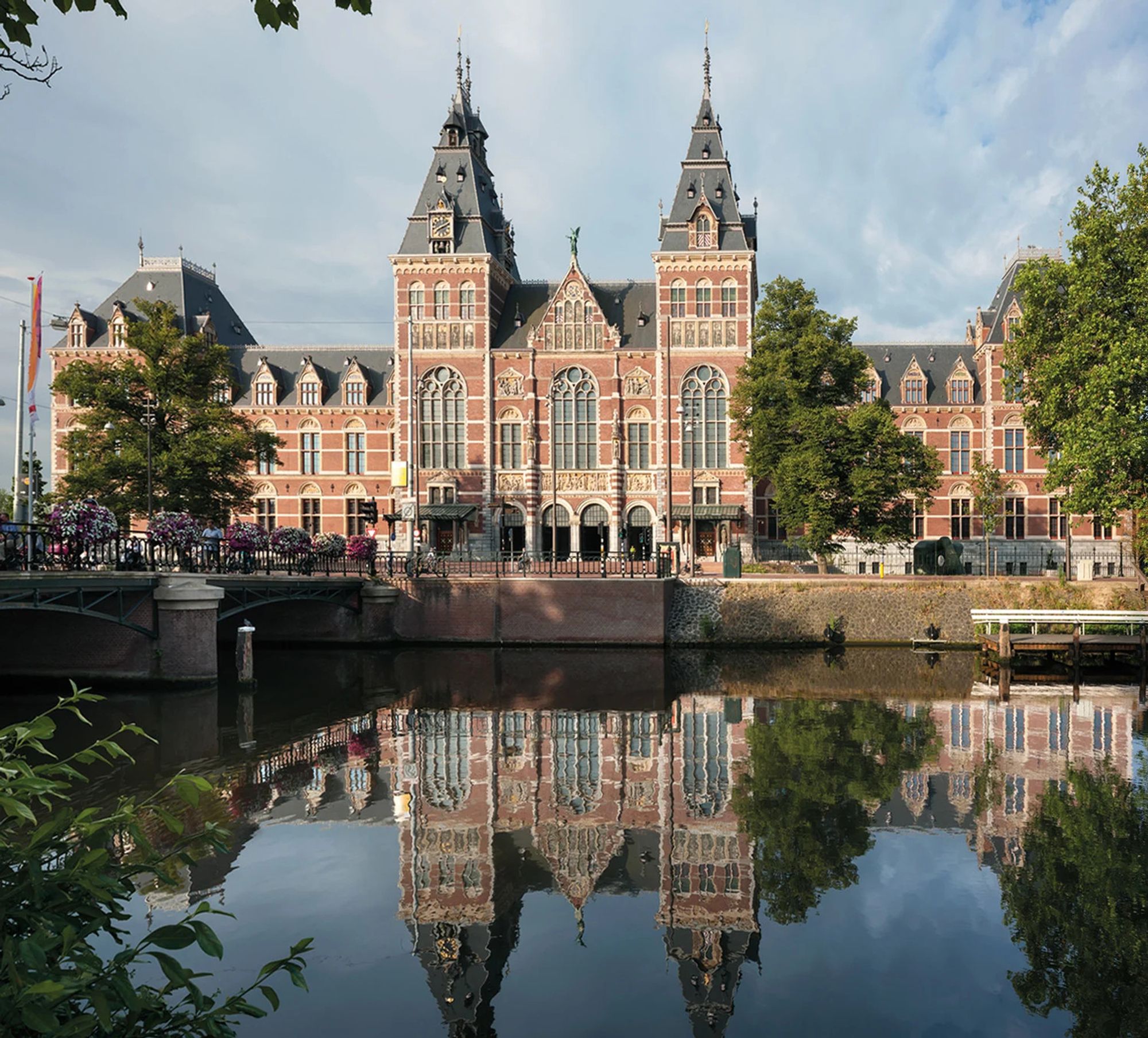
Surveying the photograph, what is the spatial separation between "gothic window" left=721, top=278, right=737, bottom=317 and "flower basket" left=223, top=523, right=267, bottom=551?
27.0 metres

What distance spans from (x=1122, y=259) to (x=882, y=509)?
13.2m

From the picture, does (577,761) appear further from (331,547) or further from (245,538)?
(331,547)

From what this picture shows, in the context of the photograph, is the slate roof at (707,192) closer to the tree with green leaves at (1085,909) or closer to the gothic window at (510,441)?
the gothic window at (510,441)

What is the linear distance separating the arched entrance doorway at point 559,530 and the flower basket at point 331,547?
12.6 m

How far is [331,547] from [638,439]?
1853cm

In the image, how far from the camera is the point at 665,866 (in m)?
11.9

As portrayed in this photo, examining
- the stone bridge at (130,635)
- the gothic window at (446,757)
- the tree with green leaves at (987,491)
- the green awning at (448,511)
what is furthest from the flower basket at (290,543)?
the tree with green leaves at (987,491)

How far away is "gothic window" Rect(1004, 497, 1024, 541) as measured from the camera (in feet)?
158

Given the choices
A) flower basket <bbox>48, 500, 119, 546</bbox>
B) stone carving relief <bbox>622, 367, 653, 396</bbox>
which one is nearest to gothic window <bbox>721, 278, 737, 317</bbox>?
stone carving relief <bbox>622, 367, 653, 396</bbox>

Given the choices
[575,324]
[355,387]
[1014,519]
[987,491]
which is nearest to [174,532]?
[575,324]

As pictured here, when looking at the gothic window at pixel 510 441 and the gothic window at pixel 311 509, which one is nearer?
the gothic window at pixel 510 441

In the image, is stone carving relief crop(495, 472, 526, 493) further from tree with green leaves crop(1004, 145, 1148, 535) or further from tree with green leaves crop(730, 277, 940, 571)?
tree with green leaves crop(1004, 145, 1148, 535)

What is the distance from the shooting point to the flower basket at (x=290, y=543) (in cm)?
3042

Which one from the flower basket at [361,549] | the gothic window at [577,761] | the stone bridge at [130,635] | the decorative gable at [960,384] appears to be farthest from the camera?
the decorative gable at [960,384]
